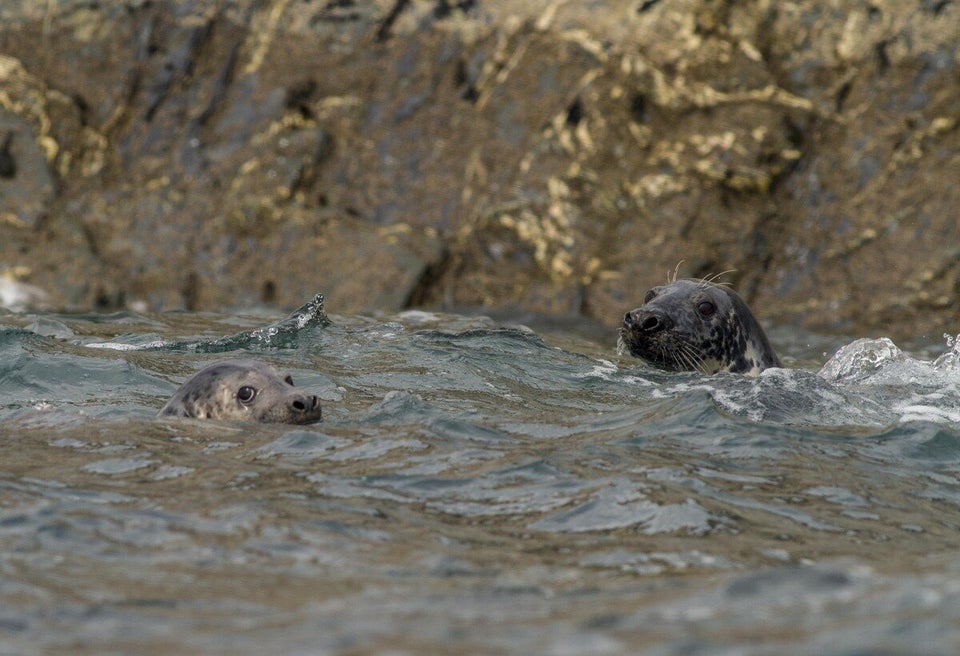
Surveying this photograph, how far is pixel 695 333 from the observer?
377 inches

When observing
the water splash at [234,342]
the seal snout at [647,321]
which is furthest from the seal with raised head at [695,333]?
the water splash at [234,342]

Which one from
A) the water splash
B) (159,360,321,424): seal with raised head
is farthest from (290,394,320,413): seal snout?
the water splash

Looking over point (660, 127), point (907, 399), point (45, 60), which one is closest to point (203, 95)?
point (45, 60)

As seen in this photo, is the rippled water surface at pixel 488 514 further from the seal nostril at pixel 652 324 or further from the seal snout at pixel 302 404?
the seal nostril at pixel 652 324

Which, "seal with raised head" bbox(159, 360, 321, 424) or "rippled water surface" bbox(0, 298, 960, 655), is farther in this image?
"seal with raised head" bbox(159, 360, 321, 424)

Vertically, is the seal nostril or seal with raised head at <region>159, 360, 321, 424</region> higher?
the seal nostril

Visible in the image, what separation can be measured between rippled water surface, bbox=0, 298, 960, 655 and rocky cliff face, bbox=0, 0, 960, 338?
20.2 ft

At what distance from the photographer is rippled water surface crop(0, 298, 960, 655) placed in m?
4.19

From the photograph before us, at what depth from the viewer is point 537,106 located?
17734 mm

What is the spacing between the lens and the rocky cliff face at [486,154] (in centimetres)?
1634

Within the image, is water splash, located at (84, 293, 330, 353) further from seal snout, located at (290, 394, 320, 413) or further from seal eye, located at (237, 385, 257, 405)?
seal snout, located at (290, 394, 320, 413)

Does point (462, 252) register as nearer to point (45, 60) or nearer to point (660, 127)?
point (660, 127)

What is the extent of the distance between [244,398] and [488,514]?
2562 millimetres

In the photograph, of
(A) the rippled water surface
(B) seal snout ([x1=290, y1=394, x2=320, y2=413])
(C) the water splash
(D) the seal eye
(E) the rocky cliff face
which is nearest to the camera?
(A) the rippled water surface
